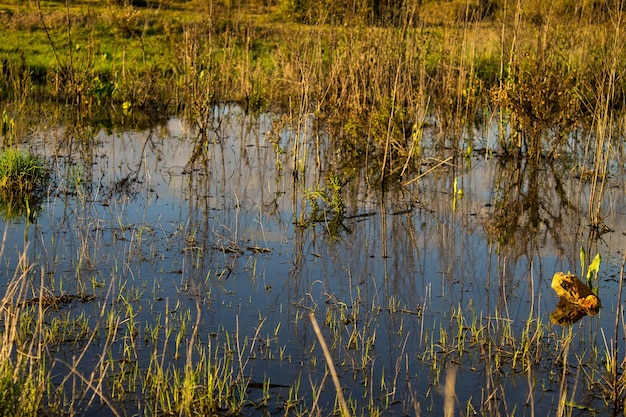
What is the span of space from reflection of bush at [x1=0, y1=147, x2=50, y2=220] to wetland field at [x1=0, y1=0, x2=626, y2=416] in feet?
0.10

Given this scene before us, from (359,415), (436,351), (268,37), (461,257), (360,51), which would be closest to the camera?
(359,415)

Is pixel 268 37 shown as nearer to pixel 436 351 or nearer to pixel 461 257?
pixel 461 257

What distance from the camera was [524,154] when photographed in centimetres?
997

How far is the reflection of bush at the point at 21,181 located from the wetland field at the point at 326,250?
0.03 metres

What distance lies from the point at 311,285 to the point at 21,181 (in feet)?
10.6

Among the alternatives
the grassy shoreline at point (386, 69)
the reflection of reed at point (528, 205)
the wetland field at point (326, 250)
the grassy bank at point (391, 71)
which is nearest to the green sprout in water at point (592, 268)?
the wetland field at point (326, 250)

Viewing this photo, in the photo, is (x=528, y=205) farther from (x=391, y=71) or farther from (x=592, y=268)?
(x=391, y=71)

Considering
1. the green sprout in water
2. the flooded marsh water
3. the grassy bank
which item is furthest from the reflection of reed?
the green sprout in water

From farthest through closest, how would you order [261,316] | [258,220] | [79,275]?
[258,220]
[79,275]
[261,316]

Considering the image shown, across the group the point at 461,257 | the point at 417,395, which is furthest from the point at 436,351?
the point at 461,257

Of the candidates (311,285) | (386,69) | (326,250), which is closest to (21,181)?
(326,250)

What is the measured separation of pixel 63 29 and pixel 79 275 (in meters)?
15.5

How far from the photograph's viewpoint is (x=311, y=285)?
18.0 feet

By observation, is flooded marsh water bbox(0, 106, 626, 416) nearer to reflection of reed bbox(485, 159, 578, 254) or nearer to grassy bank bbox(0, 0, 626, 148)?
reflection of reed bbox(485, 159, 578, 254)
